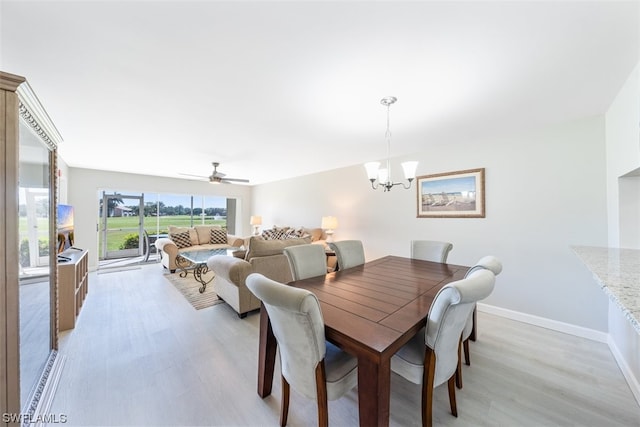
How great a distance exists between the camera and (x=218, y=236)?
6086 millimetres

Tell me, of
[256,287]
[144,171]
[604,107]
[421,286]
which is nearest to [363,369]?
[256,287]

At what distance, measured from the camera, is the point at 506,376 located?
1.81 metres

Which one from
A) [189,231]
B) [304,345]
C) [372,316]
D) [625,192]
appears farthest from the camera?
[189,231]

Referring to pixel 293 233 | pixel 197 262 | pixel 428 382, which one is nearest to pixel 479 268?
pixel 428 382

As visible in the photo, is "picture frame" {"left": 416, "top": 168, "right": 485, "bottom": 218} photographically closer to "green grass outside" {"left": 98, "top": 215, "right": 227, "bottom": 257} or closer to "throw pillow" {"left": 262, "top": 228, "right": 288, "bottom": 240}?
"throw pillow" {"left": 262, "top": 228, "right": 288, "bottom": 240}

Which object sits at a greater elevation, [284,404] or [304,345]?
[304,345]

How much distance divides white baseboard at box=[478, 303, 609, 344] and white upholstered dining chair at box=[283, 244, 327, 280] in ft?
8.01

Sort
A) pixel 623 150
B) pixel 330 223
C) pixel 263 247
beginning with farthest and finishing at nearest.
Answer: pixel 330 223
pixel 263 247
pixel 623 150

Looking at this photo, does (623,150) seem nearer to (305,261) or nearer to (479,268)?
(479,268)

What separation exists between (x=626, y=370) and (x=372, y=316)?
2300 millimetres

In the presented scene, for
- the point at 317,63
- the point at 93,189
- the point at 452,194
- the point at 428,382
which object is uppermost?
the point at 317,63

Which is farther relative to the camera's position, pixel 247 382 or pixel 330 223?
pixel 330 223

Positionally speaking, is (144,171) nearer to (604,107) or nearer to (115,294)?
(115,294)

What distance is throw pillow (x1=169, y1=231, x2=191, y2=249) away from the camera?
17.5 ft
